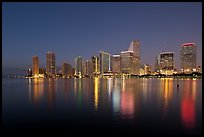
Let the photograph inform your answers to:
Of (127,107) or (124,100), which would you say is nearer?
A: (127,107)

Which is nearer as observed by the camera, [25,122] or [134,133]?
[134,133]

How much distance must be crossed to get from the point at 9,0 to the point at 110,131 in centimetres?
1122

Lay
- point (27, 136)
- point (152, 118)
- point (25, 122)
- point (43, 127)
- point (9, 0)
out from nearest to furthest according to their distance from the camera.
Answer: point (9, 0) < point (27, 136) < point (43, 127) < point (25, 122) < point (152, 118)

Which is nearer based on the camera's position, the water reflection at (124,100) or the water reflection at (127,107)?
the water reflection at (127,107)

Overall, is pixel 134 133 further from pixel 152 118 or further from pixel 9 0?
pixel 9 0

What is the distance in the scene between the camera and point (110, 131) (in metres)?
14.9

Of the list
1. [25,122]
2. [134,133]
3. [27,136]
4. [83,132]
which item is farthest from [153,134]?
[25,122]

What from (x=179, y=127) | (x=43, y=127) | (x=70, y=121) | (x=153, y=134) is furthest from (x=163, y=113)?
(x=43, y=127)

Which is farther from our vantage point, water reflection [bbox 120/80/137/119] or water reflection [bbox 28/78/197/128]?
water reflection [bbox 28/78/197/128]

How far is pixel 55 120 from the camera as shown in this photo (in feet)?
60.5

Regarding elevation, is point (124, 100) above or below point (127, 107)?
below

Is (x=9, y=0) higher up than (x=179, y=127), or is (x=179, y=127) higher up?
(x=9, y=0)

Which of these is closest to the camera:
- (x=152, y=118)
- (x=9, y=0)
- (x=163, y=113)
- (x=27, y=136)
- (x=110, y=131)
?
(x=9, y=0)

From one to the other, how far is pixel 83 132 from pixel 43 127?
3584 millimetres
